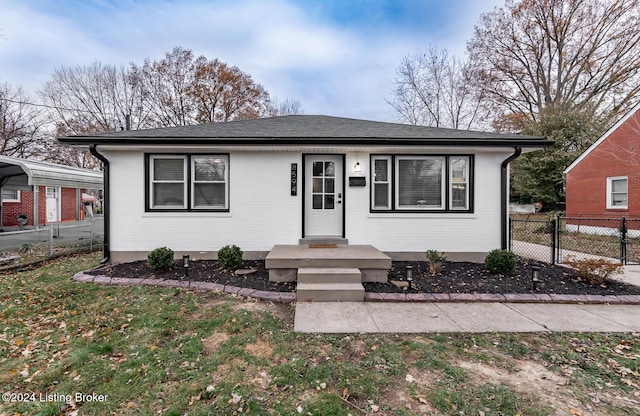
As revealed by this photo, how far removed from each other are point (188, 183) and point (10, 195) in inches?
563

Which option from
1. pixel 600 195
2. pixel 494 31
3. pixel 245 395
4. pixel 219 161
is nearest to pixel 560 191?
pixel 600 195

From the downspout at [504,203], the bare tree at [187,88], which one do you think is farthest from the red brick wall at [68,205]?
the downspout at [504,203]

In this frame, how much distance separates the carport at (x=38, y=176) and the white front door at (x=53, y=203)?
293cm

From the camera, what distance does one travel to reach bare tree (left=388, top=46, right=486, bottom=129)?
19609 mm

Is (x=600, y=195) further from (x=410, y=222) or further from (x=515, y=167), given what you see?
(x=410, y=222)

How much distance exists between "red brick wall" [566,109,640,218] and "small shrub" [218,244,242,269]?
13.7 metres

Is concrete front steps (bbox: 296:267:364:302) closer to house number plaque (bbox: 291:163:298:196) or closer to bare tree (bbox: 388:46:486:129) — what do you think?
house number plaque (bbox: 291:163:298:196)

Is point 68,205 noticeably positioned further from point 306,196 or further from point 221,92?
point 306,196

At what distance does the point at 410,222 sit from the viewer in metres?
6.35

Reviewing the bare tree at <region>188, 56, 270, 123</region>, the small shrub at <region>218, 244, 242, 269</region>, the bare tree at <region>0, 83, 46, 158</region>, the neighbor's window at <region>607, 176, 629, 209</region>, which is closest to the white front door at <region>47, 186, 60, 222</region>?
the bare tree at <region>0, 83, 46, 158</region>

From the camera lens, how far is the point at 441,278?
5086mm

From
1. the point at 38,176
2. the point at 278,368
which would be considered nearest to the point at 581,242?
the point at 278,368

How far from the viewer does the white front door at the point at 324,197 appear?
6.50m

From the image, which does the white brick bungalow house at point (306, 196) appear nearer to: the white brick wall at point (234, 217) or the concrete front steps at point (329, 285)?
the white brick wall at point (234, 217)
